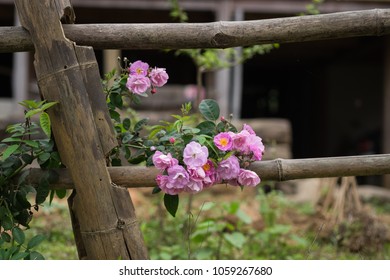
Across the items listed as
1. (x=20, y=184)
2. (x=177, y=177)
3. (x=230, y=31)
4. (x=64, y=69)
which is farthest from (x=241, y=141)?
(x=20, y=184)

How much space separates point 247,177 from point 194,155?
20 cm

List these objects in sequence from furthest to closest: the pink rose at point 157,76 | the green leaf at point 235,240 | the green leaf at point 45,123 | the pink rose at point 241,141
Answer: the green leaf at point 235,240, the pink rose at point 157,76, the pink rose at point 241,141, the green leaf at point 45,123

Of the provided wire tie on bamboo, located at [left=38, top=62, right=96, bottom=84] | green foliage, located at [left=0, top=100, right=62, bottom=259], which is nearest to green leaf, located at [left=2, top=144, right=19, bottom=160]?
green foliage, located at [left=0, top=100, right=62, bottom=259]

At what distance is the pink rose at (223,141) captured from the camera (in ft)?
7.19

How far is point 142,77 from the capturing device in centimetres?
232

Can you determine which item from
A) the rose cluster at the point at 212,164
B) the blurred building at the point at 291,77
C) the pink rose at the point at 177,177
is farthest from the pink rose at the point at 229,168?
the blurred building at the point at 291,77

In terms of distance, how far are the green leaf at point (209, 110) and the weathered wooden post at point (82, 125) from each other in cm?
34

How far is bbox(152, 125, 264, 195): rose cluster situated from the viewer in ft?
7.01

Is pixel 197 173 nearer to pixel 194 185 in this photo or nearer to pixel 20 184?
pixel 194 185

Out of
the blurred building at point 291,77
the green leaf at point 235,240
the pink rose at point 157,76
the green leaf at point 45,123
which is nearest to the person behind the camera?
the green leaf at point 45,123

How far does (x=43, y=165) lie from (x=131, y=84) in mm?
432

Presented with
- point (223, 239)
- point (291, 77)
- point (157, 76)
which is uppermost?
point (157, 76)

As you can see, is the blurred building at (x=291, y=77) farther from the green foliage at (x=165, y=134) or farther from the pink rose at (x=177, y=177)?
the pink rose at (x=177, y=177)
